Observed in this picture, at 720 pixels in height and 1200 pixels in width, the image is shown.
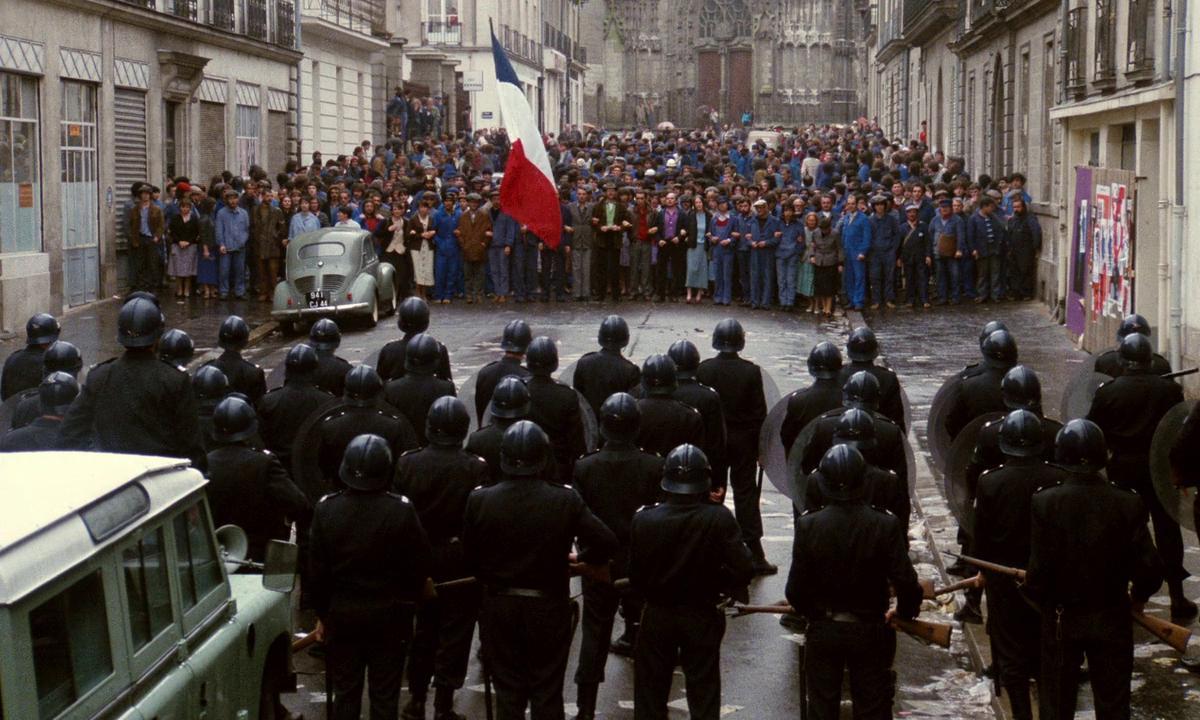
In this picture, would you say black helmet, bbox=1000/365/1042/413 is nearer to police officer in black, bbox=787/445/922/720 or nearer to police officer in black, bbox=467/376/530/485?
police officer in black, bbox=787/445/922/720

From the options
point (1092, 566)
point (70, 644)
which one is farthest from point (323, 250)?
point (70, 644)

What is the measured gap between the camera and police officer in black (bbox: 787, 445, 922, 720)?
7.71 metres

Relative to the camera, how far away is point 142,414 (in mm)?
9820

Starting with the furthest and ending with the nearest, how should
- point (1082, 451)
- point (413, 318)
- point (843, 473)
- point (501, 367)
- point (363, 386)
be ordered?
point (413, 318)
point (501, 367)
point (363, 386)
point (1082, 451)
point (843, 473)

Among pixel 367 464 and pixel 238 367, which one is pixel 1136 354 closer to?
pixel 367 464

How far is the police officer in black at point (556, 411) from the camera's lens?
10.6 m

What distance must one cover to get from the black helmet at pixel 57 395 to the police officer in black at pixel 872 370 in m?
4.44

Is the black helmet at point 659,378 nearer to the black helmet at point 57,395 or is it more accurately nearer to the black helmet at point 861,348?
the black helmet at point 861,348

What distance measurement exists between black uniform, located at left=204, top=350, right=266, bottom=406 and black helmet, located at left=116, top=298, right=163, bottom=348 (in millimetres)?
1683

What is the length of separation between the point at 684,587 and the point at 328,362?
15.3 ft

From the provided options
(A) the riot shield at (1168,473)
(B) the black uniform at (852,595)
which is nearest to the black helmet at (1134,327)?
(A) the riot shield at (1168,473)

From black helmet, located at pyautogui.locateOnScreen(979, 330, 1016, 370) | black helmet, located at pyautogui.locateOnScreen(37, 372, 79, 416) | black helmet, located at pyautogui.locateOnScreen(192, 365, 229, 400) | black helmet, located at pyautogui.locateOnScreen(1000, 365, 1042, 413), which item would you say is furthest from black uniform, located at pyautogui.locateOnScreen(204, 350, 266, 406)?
black helmet, located at pyautogui.locateOnScreen(1000, 365, 1042, 413)

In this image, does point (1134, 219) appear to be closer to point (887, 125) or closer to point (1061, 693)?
point (1061, 693)

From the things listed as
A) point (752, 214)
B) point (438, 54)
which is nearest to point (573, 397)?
point (752, 214)
